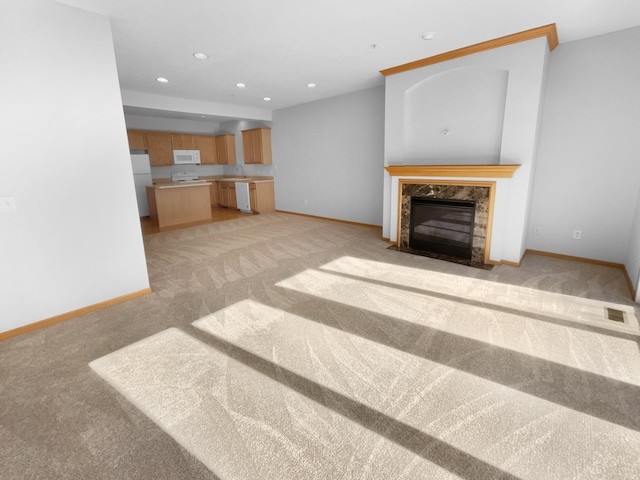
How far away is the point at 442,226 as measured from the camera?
4.36 m

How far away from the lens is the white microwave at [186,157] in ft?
27.0

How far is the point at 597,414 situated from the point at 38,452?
2938mm

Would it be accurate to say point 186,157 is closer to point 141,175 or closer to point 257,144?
point 141,175

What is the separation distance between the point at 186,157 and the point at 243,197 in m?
1.96

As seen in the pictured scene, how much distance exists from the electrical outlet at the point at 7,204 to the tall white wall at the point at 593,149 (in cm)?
570

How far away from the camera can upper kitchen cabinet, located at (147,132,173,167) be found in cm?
777

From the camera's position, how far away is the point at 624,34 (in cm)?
333

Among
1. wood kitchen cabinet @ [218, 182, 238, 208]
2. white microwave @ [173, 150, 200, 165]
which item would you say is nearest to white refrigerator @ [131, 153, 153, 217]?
white microwave @ [173, 150, 200, 165]

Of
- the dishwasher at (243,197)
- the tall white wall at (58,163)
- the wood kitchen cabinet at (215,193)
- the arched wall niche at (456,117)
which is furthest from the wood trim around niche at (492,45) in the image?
the wood kitchen cabinet at (215,193)

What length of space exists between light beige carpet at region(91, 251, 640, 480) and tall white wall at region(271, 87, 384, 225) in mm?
3677

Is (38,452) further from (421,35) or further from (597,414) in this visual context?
(421,35)

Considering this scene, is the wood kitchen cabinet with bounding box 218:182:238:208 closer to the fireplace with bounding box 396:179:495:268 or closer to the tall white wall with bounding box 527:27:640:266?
the fireplace with bounding box 396:179:495:268

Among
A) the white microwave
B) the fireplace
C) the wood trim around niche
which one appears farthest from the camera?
the white microwave

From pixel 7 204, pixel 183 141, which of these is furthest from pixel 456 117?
pixel 183 141
